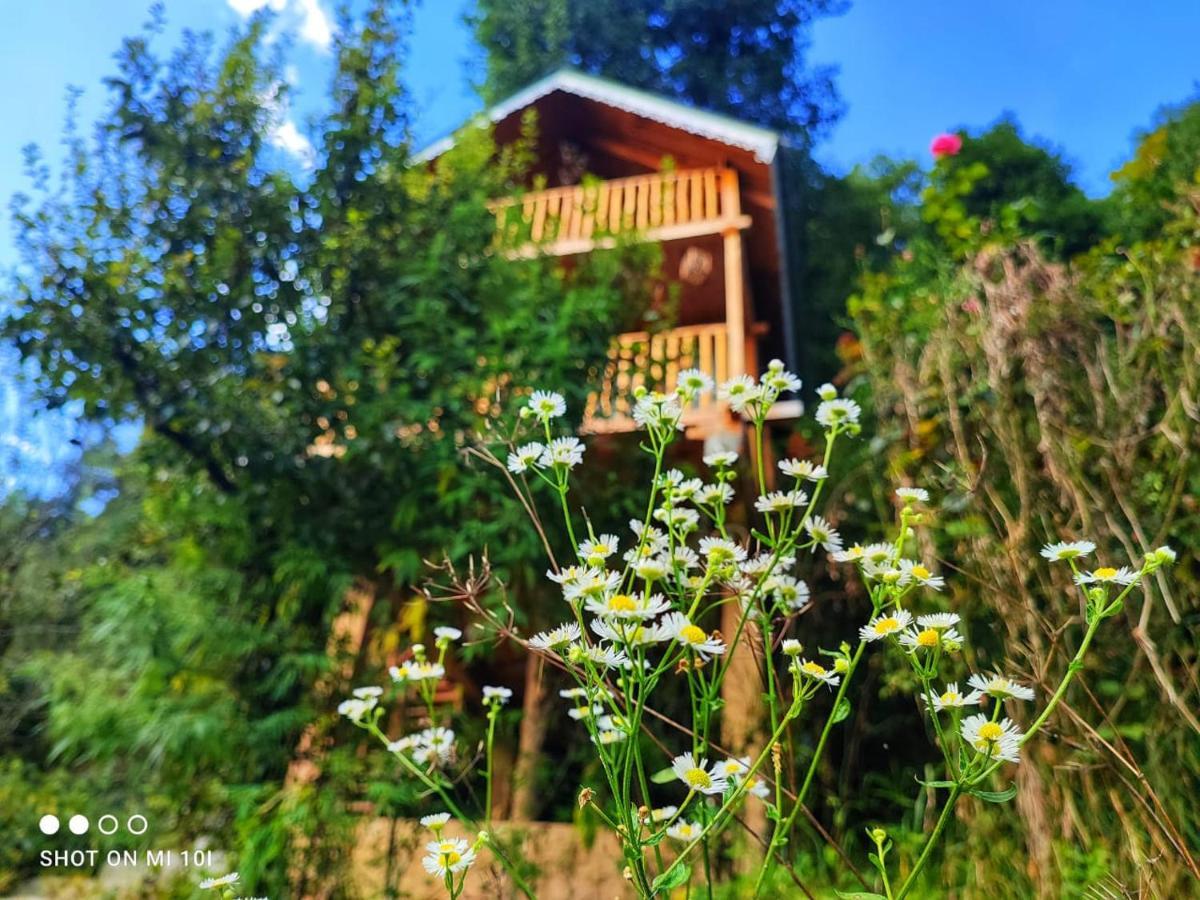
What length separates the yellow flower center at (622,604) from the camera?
77cm

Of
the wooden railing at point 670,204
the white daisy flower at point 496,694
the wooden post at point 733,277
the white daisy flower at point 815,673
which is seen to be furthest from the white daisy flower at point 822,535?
the wooden railing at point 670,204

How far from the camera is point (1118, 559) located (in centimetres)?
205

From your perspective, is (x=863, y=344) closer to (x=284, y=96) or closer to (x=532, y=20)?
(x=284, y=96)

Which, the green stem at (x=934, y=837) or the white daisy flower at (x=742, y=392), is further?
the white daisy flower at (x=742, y=392)

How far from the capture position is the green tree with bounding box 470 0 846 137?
10281mm

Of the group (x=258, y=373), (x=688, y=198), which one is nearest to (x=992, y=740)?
(x=258, y=373)

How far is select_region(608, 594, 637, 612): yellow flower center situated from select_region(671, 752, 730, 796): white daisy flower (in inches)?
7.9

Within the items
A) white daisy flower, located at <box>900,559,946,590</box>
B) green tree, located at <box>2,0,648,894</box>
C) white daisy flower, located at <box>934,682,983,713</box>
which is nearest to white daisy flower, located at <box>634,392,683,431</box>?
white daisy flower, located at <box>900,559,946,590</box>

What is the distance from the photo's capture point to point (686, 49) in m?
10.9

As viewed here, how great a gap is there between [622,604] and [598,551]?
0.10 m

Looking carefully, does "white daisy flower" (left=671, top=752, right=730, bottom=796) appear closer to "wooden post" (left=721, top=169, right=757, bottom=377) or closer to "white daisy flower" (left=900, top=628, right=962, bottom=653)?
"white daisy flower" (left=900, top=628, right=962, bottom=653)

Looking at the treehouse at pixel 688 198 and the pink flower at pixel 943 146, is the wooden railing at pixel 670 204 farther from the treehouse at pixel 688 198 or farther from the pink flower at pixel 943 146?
the pink flower at pixel 943 146

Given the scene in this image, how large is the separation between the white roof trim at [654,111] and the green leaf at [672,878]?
4.57 m

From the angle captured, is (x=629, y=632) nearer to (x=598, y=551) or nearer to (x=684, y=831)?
(x=598, y=551)
